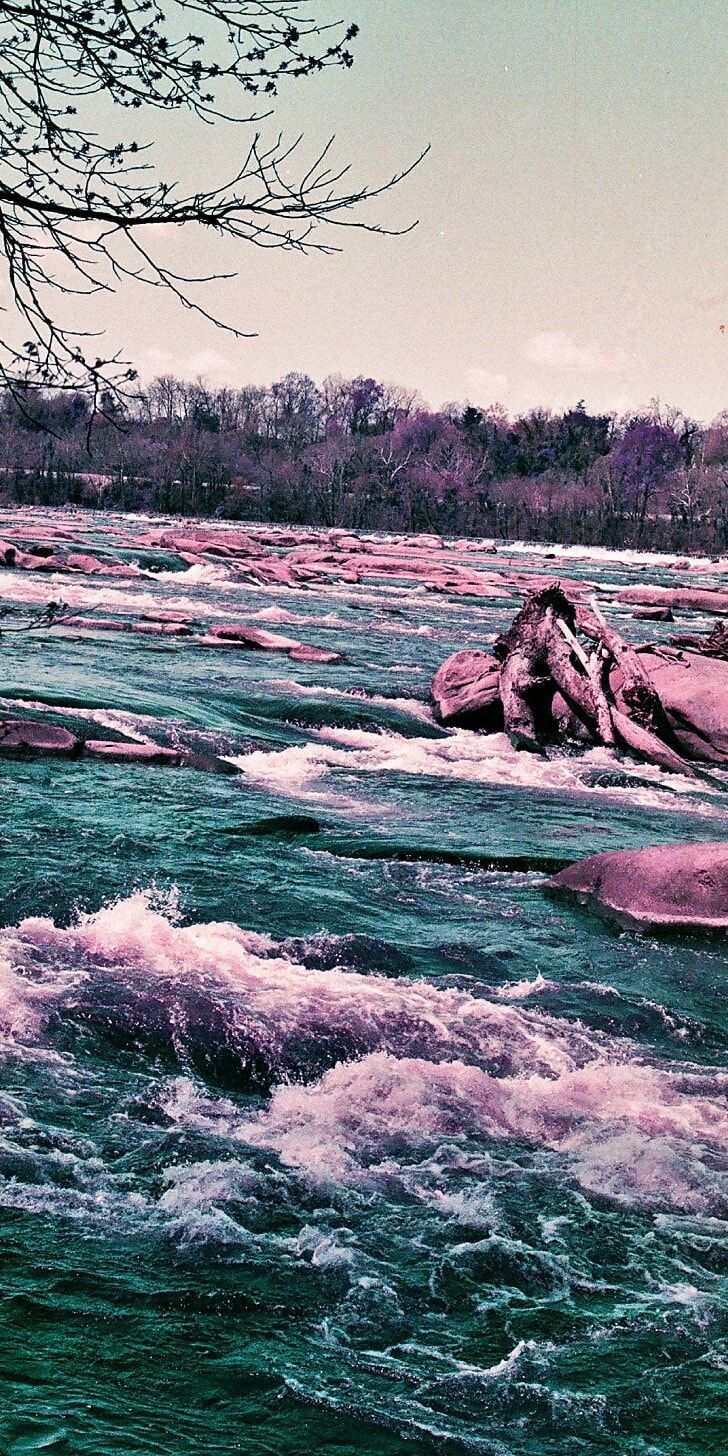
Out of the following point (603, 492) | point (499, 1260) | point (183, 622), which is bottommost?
point (499, 1260)

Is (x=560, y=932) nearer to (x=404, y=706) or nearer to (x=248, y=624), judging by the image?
(x=404, y=706)

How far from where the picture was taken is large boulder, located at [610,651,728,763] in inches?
551

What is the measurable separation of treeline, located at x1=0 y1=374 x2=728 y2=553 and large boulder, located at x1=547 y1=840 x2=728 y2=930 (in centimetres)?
7035

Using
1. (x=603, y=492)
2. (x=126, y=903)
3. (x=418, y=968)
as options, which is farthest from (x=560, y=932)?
(x=603, y=492)

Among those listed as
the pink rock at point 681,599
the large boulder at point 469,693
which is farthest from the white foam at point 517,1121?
the pink rock at point 681,599

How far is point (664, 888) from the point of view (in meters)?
7.91

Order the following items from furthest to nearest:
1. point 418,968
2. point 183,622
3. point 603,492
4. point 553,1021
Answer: point 603,492 < point 183,622 < point 418,968 < point 553,1021

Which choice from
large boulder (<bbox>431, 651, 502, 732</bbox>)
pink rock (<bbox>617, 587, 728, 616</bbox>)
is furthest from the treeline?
large boulder (<bbox>431, 651, 502, 732</bbox>)

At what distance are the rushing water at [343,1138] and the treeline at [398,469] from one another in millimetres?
69646

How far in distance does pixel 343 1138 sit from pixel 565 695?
1021cm

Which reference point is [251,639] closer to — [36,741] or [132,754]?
Result: [132,754]

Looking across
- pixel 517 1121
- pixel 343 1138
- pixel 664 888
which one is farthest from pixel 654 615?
pixel 343 1138

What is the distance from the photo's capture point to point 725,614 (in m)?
35.3

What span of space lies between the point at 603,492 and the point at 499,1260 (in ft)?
333
